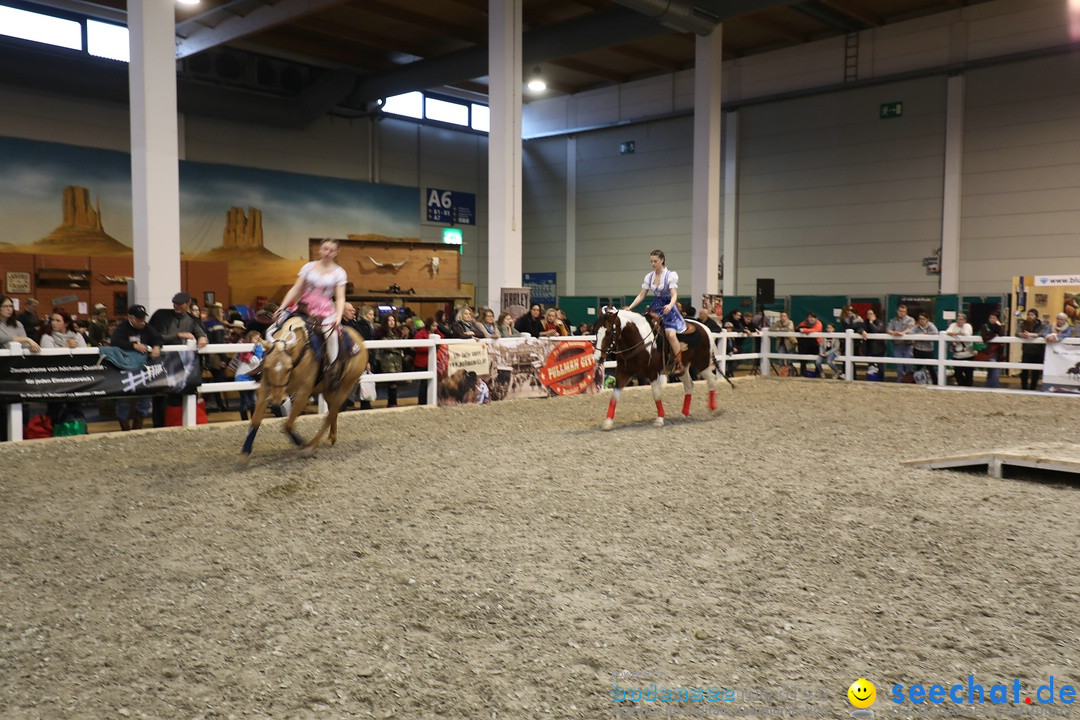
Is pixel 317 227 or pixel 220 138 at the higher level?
pixel 220 138

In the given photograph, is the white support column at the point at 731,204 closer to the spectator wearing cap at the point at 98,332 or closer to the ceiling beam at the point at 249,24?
the ceiling beam at the point at 249,24

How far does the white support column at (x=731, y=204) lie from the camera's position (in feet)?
85.1

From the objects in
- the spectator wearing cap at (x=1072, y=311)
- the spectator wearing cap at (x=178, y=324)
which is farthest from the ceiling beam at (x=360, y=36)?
the spectator wearing cap at (x=1072, y=311)

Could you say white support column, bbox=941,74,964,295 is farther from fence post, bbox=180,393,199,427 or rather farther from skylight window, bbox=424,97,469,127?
fence post, bbox=180,393,199,427

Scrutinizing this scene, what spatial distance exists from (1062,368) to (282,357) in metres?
13.8

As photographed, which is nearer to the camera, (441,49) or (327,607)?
(327,607)

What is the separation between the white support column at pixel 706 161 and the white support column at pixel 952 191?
21.5ft

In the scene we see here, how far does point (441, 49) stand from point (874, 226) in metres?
14.1

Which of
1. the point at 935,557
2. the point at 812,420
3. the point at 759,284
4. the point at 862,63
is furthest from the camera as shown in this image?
the point at 862,63

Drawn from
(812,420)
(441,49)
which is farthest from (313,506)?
(441,49)

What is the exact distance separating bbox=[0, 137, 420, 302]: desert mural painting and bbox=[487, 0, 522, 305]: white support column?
37.3 ft

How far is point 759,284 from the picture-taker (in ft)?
69.8

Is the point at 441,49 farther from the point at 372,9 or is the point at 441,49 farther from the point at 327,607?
the point at 327,607

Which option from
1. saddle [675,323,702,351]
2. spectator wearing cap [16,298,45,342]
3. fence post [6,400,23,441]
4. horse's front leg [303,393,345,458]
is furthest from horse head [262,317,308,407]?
spectator wearing cap [16,298,45,342]
